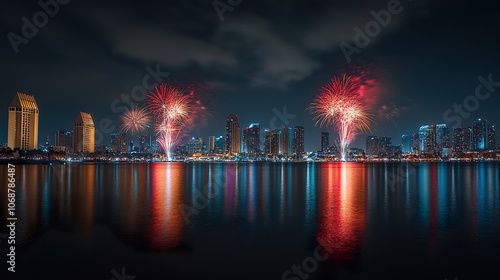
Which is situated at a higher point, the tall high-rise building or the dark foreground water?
the tall high-rise building

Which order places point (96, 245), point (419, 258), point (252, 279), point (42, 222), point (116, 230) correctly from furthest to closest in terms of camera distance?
point (42, 222) < point (116, 230) < point (96, 245) < point (419, 258) < point (252, 279)

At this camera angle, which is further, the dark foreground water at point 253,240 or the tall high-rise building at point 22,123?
the tall high-rise building at point 22,123

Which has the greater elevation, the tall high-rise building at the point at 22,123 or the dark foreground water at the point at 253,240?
the tall high-rise building at the point at 22,123

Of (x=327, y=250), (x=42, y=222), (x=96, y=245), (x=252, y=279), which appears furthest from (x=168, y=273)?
(x=42, y=222)

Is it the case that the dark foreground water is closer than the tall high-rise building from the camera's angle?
Yes

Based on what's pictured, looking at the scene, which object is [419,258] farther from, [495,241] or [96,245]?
Answer: [96,245]

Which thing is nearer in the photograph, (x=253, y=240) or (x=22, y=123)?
(x=253, y=240)

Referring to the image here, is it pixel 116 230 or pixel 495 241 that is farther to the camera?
pixel 116 230

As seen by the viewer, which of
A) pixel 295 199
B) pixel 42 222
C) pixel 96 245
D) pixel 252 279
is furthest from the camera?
pixel 295 199
